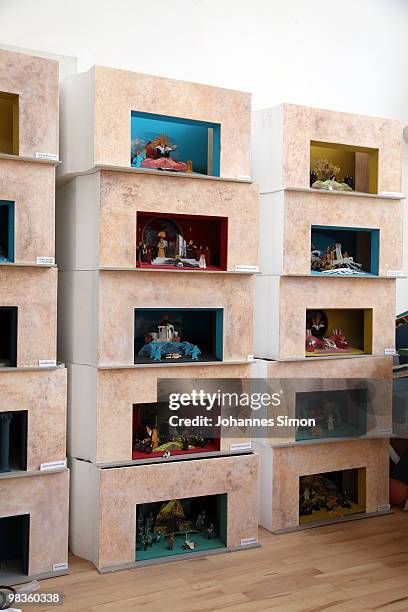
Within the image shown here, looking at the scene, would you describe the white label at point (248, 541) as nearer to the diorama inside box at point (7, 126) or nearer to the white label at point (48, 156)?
the white label at point (48, 156)

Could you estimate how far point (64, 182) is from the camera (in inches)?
131

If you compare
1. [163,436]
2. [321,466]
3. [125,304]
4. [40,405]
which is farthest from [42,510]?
[321,466]

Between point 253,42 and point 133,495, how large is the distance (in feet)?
8.75

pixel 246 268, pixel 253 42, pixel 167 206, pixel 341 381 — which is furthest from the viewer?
pixel 253 42

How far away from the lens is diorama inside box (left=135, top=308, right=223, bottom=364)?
328cm

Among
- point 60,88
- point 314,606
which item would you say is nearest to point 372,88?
point 60,88

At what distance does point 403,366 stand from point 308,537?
1.18 m

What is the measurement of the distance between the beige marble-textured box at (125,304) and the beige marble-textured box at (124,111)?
53 cm

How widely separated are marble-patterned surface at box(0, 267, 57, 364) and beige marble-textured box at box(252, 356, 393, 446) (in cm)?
115

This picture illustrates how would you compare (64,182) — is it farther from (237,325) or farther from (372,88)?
(372,88)

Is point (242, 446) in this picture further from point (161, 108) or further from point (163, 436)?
point (161, 108)

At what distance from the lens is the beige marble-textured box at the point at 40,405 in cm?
293

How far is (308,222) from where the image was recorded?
11.7 ft

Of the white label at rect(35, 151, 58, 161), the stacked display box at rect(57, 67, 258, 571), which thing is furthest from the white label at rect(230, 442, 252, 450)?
the white label at rect(35, 151, 58, 161)
